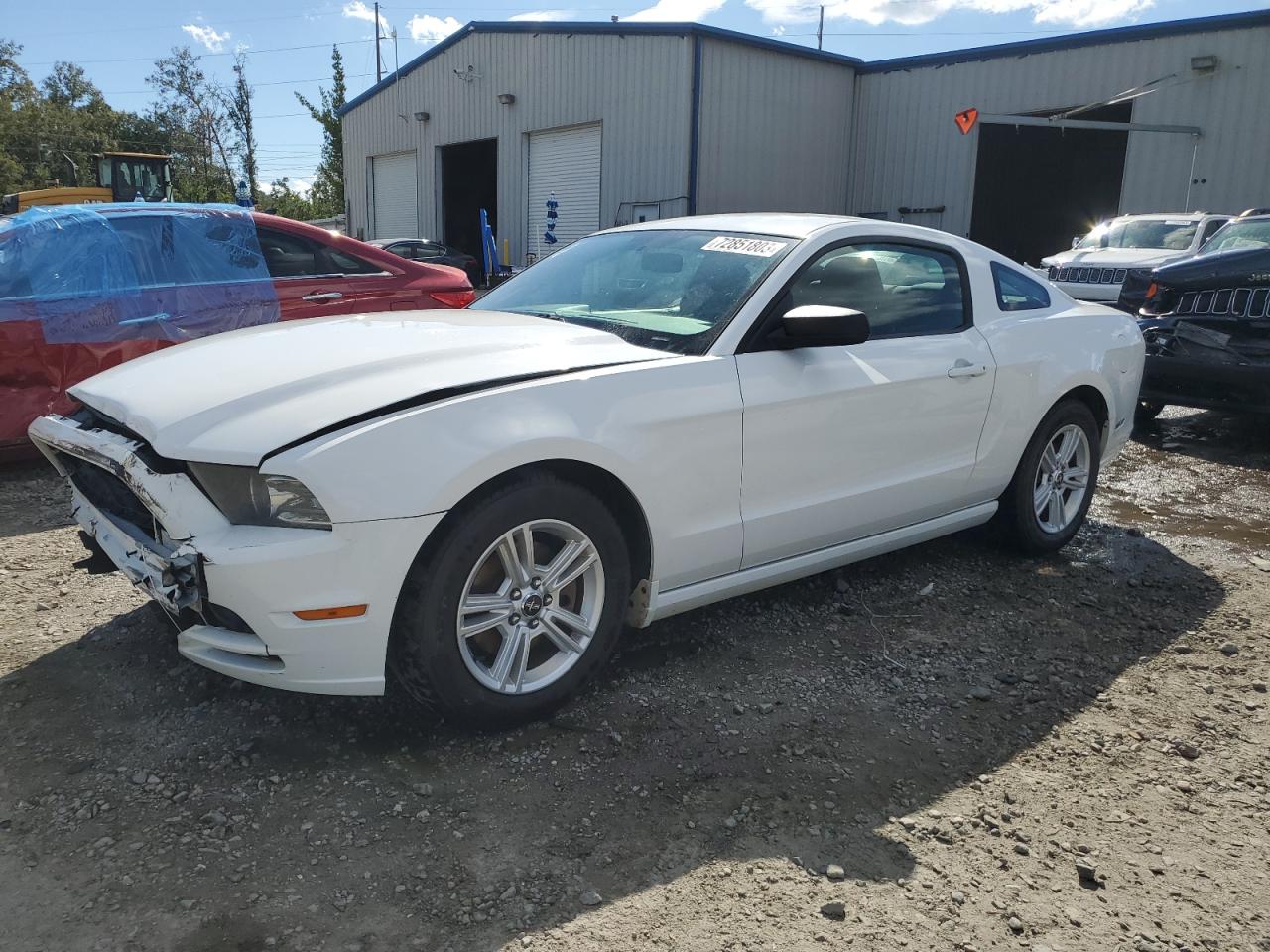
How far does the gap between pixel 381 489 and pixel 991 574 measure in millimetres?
3042

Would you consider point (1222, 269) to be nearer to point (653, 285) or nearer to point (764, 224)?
point (764, 224)

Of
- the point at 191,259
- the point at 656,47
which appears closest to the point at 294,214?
the point at 656,47

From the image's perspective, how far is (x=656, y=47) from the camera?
18391mm

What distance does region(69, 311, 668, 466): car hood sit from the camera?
2.64 metres

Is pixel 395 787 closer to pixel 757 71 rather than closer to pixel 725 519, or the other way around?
pixel 725 519

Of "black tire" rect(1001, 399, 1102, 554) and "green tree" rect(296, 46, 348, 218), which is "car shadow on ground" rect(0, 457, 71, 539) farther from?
"green tree" rect(296, 46, 348, 218)

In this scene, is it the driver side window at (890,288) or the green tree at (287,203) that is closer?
the driver side window at (890,288)

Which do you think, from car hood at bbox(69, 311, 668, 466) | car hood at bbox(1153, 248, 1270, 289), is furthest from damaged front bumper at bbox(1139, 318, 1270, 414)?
car hood at bbox(69, 311, 668, 466)

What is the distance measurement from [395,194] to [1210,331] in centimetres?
2284

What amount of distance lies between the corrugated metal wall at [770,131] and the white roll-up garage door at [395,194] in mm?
9726

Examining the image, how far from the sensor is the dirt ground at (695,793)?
7.41 ft

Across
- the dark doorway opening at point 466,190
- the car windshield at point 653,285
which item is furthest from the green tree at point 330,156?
the car windshield at point 653,285

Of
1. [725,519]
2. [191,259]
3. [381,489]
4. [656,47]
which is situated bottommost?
[725,519]

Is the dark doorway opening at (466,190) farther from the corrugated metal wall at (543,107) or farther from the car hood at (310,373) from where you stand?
the car hood at (310,373)
